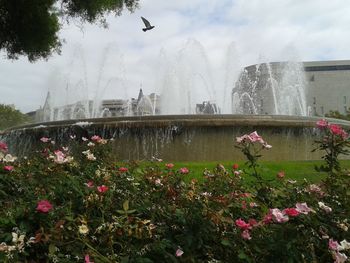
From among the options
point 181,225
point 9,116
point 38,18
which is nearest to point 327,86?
point 9,116

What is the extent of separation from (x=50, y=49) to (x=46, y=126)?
4.00 meters

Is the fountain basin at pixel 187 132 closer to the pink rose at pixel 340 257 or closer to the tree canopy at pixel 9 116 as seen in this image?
the pink rose at pixel 340 257

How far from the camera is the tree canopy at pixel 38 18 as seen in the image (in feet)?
39.4

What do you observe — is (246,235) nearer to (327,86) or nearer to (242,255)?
(242,255)

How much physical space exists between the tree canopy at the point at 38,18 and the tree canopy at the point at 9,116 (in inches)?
1768

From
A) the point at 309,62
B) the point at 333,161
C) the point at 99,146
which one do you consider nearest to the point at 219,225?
the point at 333,161

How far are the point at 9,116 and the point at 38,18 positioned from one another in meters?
48.5

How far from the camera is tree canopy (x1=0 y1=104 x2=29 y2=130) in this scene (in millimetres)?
56844

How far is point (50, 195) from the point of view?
2.93m

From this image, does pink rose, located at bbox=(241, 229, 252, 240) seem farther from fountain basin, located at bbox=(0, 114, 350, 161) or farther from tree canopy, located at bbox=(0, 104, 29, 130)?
tree canopy, located at bbox=(0, 104, 29, 130)

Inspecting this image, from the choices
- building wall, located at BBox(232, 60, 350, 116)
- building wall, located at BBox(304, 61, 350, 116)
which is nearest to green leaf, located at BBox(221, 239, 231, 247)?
building wall, located at BBox(232, 60, 350, 116)

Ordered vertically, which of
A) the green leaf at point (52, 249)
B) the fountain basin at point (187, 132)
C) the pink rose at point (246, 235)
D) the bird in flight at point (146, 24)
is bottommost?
the green leaf at point (52, 249)

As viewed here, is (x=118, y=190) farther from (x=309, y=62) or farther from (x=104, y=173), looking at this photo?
(x=309, y=62)

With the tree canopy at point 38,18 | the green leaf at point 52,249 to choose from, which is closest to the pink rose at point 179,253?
the green leaf at point 52,249
